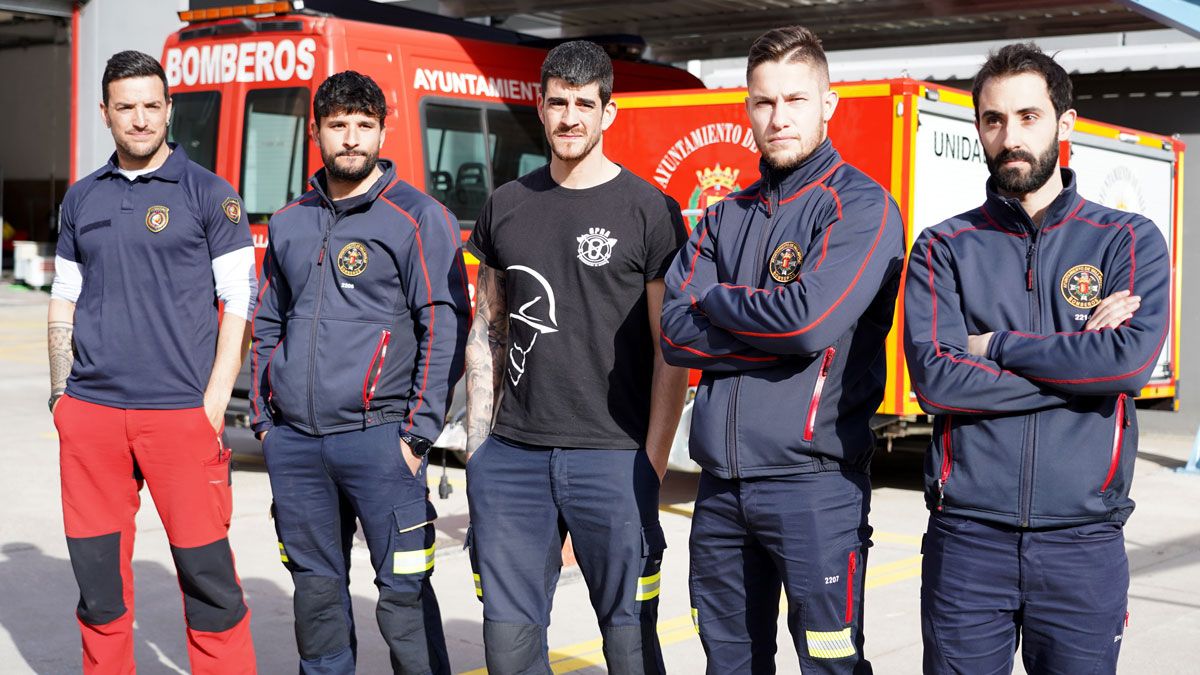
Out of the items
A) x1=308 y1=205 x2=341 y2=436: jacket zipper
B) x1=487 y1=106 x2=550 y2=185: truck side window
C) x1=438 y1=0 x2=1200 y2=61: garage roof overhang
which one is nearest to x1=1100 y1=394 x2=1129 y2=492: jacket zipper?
x1=308 y1=205 x2=341 y2=436: jacket zipper

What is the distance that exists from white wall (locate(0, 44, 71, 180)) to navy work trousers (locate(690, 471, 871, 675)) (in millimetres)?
A: 31552

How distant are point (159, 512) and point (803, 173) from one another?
228 cm

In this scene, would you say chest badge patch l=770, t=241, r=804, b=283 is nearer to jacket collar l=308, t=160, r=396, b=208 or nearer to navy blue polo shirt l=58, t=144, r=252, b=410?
jacket collar l=308, t=160, r=396, b=208

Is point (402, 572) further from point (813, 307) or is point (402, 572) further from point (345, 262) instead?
point (813, 307)

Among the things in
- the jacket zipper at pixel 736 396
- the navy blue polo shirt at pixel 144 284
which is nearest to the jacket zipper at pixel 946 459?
the jacket zipper at pixel 736 396

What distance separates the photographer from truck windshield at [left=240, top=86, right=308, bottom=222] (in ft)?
29.0

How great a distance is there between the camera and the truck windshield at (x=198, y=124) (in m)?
9.16

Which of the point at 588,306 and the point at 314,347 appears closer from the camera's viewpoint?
the point at 588,306

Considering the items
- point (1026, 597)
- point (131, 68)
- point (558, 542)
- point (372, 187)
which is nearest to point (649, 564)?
point (558, 542)

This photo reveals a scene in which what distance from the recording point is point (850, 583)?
11.1 ft

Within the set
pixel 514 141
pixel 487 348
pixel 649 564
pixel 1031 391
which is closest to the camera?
pixel 1031 391

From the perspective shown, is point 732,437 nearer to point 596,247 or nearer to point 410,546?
point 596,247

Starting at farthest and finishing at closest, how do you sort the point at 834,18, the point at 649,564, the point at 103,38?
the point at 103,38, the point at 834,18, the point at 649,564

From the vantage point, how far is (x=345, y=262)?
4172 millimetres
